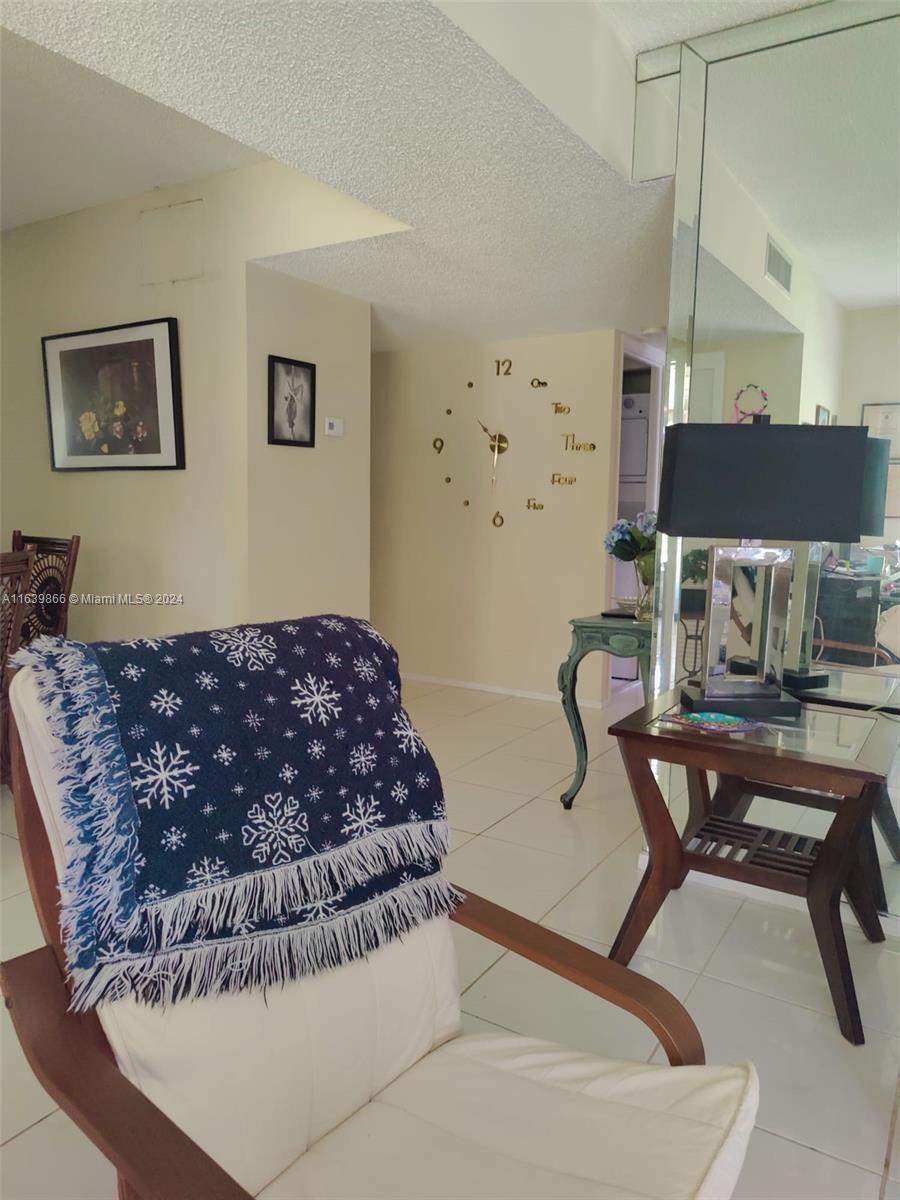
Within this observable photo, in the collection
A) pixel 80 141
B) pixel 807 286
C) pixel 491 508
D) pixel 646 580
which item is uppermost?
pixel 80 141

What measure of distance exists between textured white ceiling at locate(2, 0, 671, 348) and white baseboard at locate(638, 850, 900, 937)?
209 centimetres

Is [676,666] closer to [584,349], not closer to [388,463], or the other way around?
[584,349]

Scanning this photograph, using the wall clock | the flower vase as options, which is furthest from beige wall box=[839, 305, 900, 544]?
the wall clock

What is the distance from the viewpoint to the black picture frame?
3.45 meters

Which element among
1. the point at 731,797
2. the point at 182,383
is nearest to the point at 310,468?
the point at 182,383

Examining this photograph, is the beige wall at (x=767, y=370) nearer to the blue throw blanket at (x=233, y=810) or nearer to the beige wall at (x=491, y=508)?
the blue throw blanket at (x=233, y=810)

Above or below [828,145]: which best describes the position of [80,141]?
above

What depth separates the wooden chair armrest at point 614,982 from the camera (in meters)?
1.10

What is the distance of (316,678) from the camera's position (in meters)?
1.25

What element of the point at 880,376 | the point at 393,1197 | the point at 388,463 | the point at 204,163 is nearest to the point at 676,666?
the point at 880,376

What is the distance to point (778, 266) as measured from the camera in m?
2.32

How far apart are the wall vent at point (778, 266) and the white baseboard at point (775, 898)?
1.70 meters

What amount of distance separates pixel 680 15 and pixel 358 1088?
262cm

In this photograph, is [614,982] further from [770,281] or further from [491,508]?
[491,508]
